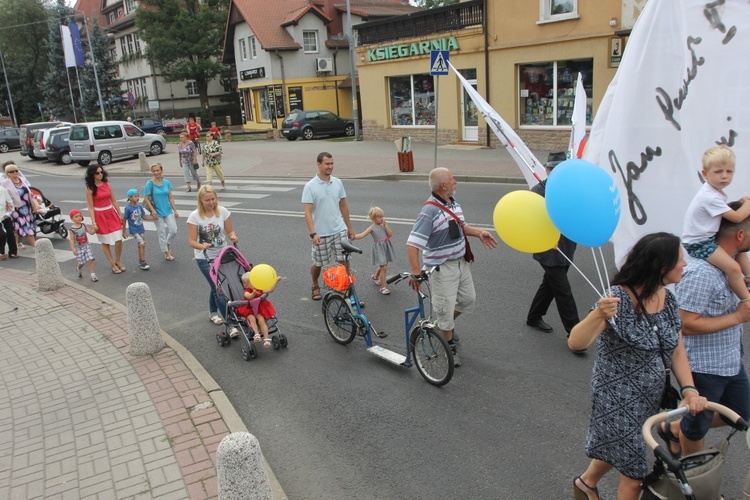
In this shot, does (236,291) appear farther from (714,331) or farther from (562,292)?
(714,331)

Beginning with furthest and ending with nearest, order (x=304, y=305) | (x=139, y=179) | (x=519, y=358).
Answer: (x=139, y=179) → (x=304, y=305) → (x=519, y=358)

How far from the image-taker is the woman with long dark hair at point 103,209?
934cm

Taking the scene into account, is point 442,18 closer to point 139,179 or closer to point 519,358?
point 139,179

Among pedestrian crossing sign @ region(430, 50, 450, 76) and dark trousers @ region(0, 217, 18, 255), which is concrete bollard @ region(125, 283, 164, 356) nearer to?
dark trousers @ region(0, 217, 18, 255)

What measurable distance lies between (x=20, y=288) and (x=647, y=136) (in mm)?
8994

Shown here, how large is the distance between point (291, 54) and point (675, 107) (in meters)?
37.4

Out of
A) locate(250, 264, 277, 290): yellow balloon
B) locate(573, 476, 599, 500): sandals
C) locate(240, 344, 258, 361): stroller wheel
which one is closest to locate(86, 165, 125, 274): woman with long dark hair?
locate(240, 344, 258, 361): stroller wheel

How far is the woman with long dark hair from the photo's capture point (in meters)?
9.34

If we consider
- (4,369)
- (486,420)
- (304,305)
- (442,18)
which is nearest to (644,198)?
(486,420)

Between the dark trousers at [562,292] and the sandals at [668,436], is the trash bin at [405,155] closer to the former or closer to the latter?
the dark trousers at [562,292]

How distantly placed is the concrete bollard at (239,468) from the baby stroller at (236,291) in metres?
2.83

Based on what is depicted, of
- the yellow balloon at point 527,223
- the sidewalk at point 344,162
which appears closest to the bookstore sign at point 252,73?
the sidewalk at point 344,162

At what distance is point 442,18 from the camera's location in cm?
2253

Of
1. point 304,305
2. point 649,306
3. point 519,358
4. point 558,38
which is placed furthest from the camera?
point 558,38
